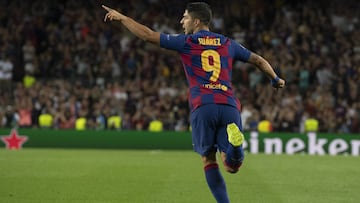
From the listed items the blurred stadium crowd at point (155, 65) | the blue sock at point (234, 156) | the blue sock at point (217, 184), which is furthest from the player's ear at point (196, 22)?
the blurred stadium crowd at point (155, 65)

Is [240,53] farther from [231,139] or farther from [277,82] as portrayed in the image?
[231,139]

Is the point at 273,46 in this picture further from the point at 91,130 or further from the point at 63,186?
the point at 63,186

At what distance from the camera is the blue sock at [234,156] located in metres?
7.82

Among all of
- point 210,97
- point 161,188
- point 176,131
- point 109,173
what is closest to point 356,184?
point 161,188

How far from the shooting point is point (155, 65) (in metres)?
28.0

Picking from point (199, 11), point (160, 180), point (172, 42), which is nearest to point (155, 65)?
point (160, 180)

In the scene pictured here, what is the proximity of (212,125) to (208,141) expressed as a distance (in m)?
0.18

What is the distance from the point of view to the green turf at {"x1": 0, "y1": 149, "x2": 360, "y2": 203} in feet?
35.9

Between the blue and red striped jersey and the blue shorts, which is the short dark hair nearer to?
the blue and red striped jersey

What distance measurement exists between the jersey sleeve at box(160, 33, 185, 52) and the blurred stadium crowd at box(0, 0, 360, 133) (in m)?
17.0

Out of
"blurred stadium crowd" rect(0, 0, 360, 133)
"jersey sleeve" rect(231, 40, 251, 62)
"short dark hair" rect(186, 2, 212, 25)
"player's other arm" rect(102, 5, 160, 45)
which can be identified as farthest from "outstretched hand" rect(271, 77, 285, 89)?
"blurred stadium crowd" rect(0, 0, 360, 133)

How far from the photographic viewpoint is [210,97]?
8125 mm

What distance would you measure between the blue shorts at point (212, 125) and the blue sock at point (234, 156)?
0.40ft

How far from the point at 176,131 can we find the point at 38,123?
4.90 metres
